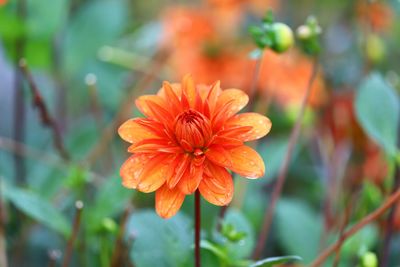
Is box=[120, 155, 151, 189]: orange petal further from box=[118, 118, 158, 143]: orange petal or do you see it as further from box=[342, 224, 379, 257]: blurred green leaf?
box=[342, 224, 379, 257]: blurred green leaf

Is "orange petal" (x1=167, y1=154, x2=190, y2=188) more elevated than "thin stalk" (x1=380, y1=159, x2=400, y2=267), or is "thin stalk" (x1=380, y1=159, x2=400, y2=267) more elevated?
"orange petal" (x1=167, y1=154, x2=190, y2=188)

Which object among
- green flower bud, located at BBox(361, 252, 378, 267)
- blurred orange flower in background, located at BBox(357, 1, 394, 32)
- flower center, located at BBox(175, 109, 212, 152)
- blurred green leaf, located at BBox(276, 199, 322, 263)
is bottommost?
blurred green leaf, located at BBox(276, 199, 322, 263)

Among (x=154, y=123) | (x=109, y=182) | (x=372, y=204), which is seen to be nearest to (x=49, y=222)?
(x=109, y=182)

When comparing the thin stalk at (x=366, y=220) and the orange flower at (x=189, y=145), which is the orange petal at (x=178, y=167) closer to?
the orange flower at (x=189, y=145)

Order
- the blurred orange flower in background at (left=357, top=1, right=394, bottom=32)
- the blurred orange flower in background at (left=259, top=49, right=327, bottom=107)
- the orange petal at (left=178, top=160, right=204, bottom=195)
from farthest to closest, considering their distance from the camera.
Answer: the blurred orange flower in background at (left=357, top=1, right=394, bottom=32)
the blurred orange flower in background at (left=259, top=49, right=327, bottom=107)
the orange petal at (left=178, top=160, right=204, bottom=195)

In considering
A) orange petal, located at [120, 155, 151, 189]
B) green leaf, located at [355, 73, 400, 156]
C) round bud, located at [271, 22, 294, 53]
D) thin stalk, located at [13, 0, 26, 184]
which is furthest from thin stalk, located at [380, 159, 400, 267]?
thin stalk, located at [13, 0, 26, 184]

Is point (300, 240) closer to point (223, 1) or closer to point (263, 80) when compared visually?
point (263, 80)

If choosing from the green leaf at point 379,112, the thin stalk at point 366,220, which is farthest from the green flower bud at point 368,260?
the green leaf at point 379,112
